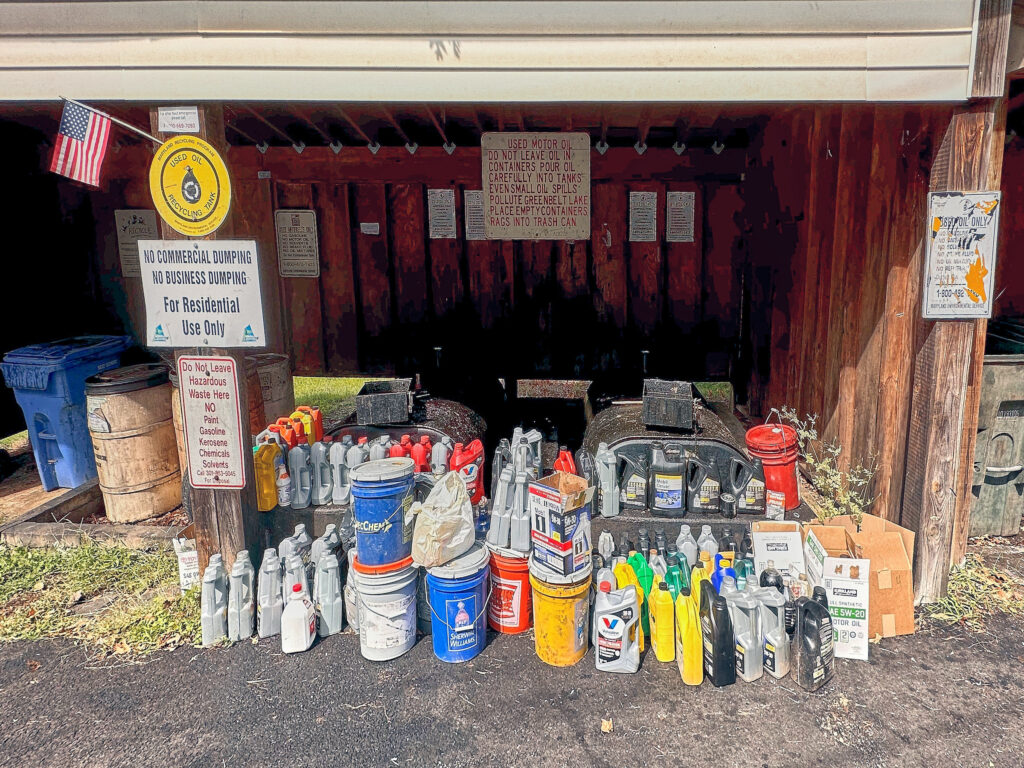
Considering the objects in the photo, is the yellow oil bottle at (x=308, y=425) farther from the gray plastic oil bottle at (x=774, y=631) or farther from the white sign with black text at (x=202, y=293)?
the gray plastic oil bottle at (x=774, y=631)

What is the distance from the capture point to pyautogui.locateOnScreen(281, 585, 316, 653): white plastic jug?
13.4ft

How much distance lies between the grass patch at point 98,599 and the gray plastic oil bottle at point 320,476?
101 centimetres

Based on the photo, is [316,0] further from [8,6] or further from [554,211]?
[554,211]

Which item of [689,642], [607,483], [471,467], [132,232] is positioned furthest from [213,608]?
[132,232]

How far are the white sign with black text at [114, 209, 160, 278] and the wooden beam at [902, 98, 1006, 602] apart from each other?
312 inches

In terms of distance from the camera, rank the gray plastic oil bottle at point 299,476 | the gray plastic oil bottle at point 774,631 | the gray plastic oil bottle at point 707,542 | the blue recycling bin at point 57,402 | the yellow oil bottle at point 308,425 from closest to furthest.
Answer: the gray plastic oil bottle at point 774,631
the gray plastic oil bottle at point 707,542
the gray plastic oil bottle at point 299,476
the yellow oil bottle at point 308,425
the blue recycling bin at point 57,402

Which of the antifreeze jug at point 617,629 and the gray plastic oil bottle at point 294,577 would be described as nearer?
the antifreeze jug at point 617,629

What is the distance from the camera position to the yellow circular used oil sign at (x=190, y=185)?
13.3 feet

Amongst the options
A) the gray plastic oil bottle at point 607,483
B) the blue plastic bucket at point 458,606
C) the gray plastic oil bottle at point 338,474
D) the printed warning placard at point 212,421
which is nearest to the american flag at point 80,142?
the printed warning placard at point 212,421

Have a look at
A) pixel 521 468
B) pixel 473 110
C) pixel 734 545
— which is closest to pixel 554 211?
pixel 473 110

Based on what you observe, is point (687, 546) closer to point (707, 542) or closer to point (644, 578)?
point (707, 542)

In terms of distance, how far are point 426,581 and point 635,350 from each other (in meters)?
4.82

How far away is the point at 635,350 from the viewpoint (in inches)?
323

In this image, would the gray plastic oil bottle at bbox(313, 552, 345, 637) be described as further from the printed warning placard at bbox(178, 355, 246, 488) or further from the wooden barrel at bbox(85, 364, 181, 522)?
the wooden barrel at bbox(85, 364, 181, 522)
